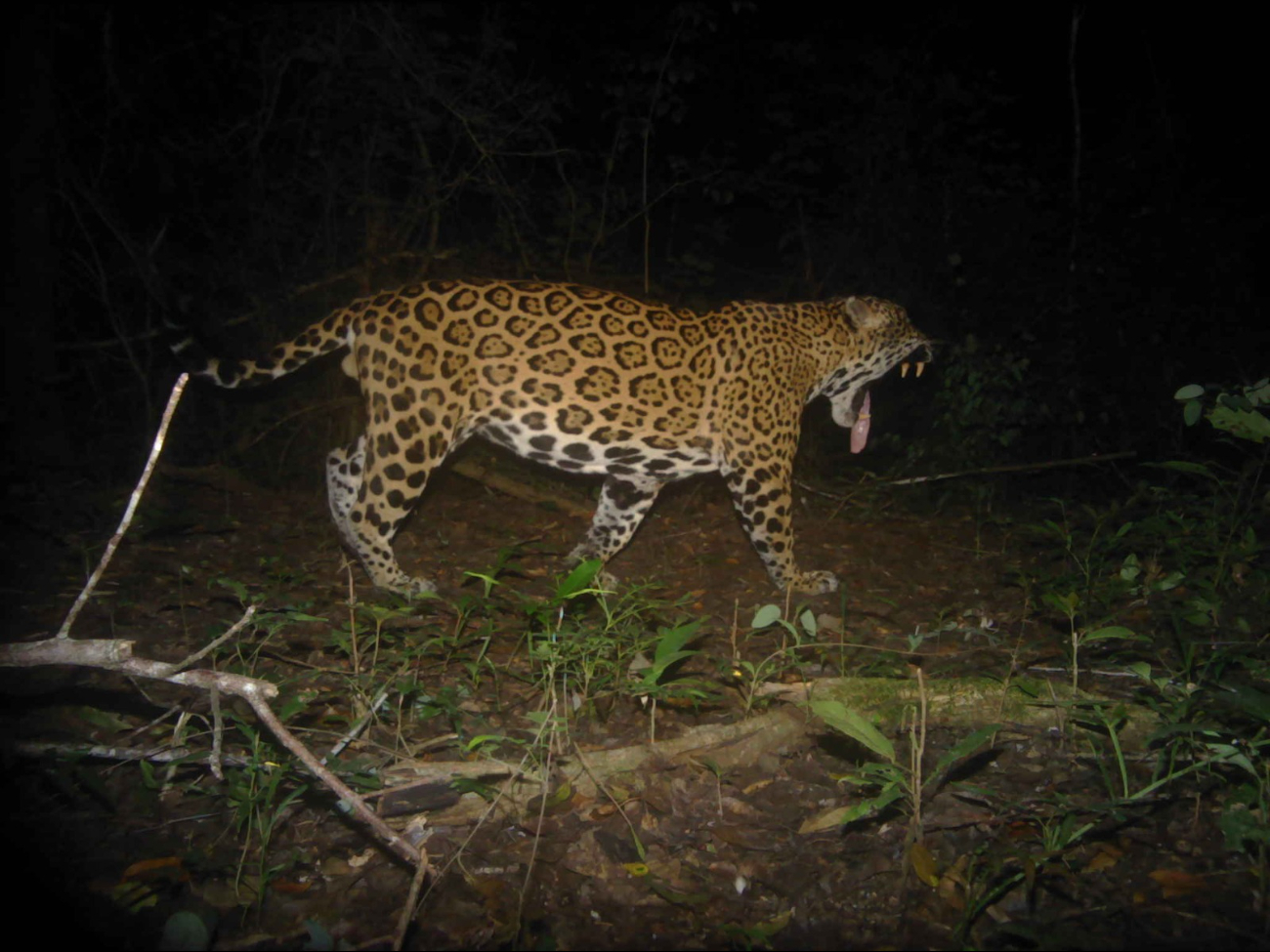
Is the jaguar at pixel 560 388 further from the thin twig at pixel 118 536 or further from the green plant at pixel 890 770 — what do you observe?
the green plant at pixel 890 770

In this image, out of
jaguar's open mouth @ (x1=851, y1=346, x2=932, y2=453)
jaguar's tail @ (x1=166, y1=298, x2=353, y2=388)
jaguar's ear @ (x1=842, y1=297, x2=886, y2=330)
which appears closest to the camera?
jaguar's tail @ (x1=166, y1=298, x2=353, y2=388)

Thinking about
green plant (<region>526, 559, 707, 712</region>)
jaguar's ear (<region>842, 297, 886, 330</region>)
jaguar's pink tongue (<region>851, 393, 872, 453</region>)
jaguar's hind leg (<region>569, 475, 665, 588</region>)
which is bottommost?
jaguar's hind leg (<region>569, 475, 665, 588</region>)

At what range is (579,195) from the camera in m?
7.61

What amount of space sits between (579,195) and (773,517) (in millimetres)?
3800

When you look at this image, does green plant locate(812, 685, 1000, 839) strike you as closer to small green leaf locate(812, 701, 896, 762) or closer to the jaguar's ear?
small green leaf locate(812, 701, 896, 762)

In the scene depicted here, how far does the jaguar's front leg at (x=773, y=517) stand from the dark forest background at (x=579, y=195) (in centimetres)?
208

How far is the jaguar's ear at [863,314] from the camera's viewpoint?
219 inches

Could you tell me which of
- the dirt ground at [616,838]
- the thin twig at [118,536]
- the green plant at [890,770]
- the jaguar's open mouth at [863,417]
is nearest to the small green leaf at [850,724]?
the green plant at [890,770]

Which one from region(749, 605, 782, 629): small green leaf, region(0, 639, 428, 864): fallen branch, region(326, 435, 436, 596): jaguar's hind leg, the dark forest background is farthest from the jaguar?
region(0, 639, 428, 864): fallen branch

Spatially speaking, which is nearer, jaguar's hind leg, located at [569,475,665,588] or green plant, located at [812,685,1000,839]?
green plant, located at [812,685,1000,839]

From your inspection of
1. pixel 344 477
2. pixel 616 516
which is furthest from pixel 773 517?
pixel 344 477

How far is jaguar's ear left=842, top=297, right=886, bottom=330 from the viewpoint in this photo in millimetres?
5566

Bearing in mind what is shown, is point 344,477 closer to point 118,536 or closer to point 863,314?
point 118,536

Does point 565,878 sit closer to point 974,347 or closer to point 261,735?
point 261,735
